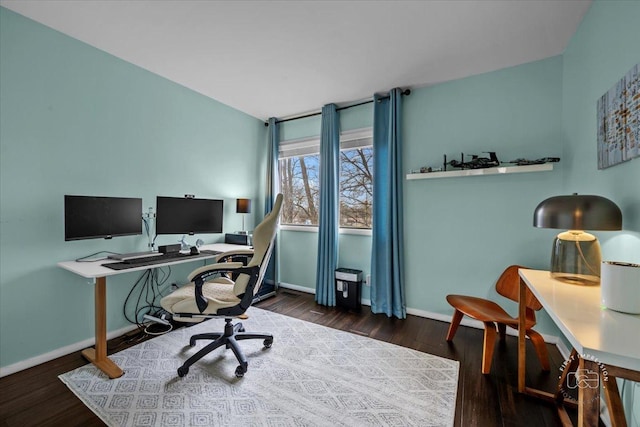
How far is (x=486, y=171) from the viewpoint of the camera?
2504mm

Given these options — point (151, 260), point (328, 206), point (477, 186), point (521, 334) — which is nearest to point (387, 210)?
point (328, 206)

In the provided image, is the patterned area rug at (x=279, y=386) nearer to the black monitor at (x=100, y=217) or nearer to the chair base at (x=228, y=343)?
the chair base at (x=228, y=343)

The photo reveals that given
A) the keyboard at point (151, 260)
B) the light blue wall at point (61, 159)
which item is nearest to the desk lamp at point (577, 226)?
the keyboard at point (151, 260)

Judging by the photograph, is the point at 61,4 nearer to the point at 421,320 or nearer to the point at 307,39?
the point at 307,39

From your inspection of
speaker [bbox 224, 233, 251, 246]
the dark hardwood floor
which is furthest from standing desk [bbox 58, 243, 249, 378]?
speaker [bbox 224, 233, 251, 246]

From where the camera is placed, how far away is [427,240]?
9.67ft

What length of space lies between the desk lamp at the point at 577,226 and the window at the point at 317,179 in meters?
2.02

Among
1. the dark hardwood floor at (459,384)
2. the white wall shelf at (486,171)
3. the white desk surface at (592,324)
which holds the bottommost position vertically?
the dark hardwood floor at (459,384)

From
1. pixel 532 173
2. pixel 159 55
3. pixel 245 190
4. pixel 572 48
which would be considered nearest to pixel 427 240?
pixel 532 173

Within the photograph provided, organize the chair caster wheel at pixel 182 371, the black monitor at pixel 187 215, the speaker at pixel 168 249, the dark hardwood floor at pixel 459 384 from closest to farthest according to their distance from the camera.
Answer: the dark hardwood floor at pixel 459 384
the chair caster wheel at pixel 182 371
the speaker at pixel 168 249
the black monitor at pixel 187 215

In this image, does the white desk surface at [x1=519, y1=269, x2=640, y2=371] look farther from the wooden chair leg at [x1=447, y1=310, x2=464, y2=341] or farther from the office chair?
the office chair

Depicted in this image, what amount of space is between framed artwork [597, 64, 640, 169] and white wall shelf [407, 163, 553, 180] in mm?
636

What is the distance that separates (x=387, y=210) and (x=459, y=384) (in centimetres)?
176

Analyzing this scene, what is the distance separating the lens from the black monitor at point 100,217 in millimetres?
2021
